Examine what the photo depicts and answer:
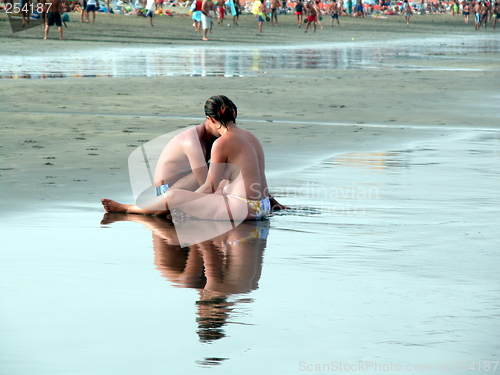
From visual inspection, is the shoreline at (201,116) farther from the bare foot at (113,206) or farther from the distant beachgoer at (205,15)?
the distant beachgoer at (205,15)

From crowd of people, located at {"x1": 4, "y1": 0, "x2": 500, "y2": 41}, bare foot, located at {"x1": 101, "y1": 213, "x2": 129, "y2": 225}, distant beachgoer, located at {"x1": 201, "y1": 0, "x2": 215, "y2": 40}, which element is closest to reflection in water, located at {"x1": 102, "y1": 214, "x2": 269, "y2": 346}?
bare foot, located at {"x1": 101, "y1": 213, "x2": 129, "y2": 225}

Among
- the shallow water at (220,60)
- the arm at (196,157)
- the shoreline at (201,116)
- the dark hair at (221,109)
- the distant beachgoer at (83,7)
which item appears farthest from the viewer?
the distant beachgoer at (83,7)

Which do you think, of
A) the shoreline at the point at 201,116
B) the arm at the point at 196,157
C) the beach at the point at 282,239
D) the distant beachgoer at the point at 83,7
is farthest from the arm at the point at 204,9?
the arm at the point at 196,157

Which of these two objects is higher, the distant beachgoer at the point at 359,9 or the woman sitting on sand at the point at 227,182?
the distant beachgoer at the point at 359,9

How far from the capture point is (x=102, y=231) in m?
6.27

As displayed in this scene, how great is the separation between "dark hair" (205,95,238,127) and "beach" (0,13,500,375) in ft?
2.82

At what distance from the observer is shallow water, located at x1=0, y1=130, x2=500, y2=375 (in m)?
3.78

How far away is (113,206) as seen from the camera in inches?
269

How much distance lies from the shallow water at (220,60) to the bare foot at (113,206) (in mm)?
12050

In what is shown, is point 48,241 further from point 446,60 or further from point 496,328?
point 446,60

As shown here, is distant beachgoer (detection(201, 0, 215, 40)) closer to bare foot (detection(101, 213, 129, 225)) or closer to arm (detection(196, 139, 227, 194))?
bare foot (detection(101, 213, 129, 225))

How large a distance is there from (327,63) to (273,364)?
2136cm

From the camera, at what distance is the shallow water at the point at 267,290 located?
12.4 ft

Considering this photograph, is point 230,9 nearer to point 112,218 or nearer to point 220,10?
point 220,10
